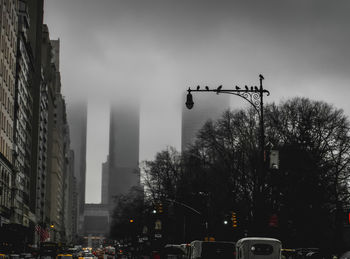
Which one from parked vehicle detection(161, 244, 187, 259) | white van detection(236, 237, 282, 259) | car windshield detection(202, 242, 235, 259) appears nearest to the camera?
white van detection(236, 237, 282, 259)

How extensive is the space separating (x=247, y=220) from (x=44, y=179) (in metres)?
91.7

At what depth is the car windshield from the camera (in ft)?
150

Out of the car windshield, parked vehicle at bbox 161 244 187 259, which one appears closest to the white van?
the car windshield

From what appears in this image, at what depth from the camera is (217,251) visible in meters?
46.0

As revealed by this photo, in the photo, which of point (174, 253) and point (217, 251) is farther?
point (174, 253)

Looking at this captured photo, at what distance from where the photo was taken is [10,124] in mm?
83000

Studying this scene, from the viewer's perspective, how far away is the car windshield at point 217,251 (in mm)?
45625

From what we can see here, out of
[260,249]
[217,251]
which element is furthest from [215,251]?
[260,249]

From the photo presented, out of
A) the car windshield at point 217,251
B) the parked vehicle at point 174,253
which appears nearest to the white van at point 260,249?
the car windshield at point 217,251

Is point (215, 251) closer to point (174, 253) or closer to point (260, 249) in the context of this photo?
point (260, 249)

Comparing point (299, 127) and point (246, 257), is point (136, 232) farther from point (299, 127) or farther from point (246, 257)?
point (246, 257)

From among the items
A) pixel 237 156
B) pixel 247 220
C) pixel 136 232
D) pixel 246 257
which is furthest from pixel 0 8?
pixel 136 232

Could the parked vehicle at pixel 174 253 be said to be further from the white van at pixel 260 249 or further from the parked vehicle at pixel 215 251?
the white van at pixel 260 249

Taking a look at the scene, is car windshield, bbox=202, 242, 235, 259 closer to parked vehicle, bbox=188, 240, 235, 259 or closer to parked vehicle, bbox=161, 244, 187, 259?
parked vehicle, bbox=188, 240, 235, 259
